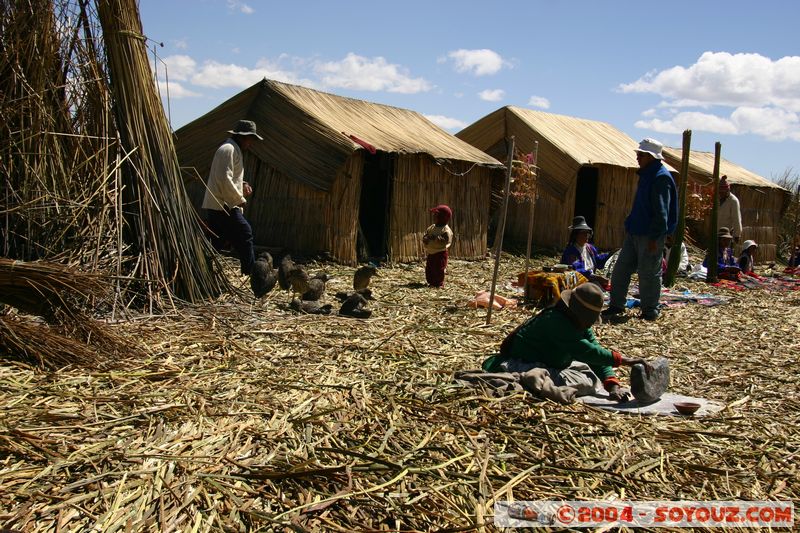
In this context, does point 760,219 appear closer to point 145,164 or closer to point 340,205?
point 340,205

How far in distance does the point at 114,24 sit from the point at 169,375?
8.45ft

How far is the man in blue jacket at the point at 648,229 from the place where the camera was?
7109 mm

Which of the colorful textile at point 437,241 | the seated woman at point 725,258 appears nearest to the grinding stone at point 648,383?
the colorful textile at point 437,241

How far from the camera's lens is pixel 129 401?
3.47 meters

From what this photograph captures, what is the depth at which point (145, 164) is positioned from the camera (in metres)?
5.23

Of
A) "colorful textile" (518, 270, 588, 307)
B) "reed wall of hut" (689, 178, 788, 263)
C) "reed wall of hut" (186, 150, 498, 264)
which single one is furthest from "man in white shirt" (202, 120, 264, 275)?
"reed wall of hut" (689, 178, 788, 263)

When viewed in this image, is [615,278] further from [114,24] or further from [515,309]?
[114,24]

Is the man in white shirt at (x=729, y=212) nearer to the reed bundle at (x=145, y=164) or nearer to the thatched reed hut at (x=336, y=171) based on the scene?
the thatched reed hut at (x=336, y=171)

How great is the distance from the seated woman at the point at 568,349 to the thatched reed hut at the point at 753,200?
1299cm

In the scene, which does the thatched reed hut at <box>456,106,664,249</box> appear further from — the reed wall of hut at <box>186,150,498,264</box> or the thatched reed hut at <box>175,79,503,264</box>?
the reed wall of hut at <box>186,150,498,264</box>

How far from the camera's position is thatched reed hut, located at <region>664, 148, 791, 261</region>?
16.8 m

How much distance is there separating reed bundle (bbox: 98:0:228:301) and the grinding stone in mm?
3055

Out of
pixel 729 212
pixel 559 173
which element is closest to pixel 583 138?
pixel 559 173

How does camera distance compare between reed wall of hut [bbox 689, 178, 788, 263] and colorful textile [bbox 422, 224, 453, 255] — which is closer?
colorful textile [bbox 422, 224, 453, 255]
